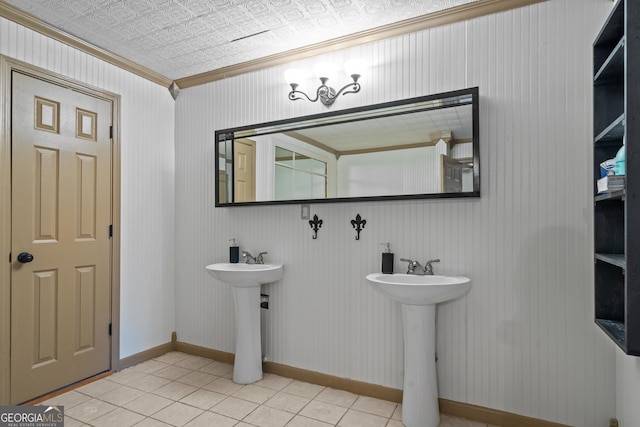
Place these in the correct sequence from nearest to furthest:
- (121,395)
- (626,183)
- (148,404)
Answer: (626,183), (148,404), (121,395)

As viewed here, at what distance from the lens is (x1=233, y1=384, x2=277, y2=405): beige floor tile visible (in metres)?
2.35

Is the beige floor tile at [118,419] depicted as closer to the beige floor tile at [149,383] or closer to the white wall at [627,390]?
the beige floor tile at [149,383]

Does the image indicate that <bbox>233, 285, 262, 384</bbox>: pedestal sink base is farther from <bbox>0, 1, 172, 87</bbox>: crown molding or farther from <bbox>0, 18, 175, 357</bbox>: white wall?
<bbox>0, 1, 172, 87</bbox>: crown molding


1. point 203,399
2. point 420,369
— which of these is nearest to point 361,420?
point 420,369

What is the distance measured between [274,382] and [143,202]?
1.80 m

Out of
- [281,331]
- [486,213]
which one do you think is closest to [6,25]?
[281,331]

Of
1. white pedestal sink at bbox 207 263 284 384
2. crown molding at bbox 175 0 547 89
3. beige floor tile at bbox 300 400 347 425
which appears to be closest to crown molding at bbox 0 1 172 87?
crown molding at bbox 175 0 547 89

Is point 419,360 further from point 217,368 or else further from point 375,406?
point 217,368

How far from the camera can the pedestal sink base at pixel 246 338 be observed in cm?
259

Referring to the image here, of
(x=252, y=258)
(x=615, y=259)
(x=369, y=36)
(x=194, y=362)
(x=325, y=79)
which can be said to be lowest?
(x=194, y=362)

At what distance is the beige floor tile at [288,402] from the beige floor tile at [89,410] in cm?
98

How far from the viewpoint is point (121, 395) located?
239cm

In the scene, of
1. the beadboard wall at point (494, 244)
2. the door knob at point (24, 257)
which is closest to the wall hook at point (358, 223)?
the beadboard wall at point (494, 244)

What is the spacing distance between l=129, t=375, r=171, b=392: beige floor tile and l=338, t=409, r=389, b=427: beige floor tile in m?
1.35
